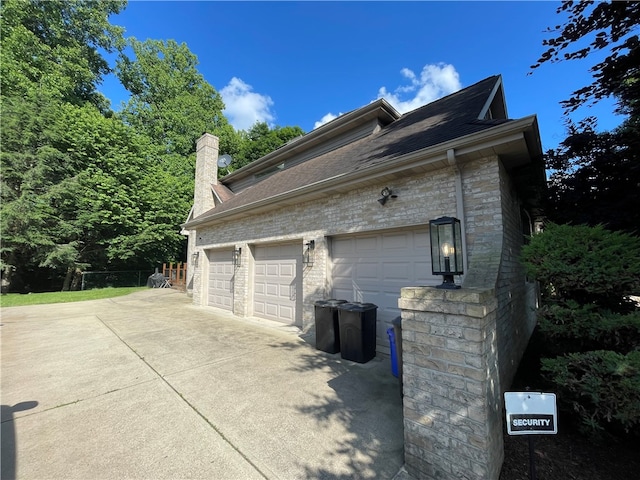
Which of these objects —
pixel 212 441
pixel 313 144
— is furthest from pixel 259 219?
pixel 212 441

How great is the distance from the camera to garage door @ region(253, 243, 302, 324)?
23.4 feet

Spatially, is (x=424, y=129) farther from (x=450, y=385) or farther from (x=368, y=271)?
(x=450, y=385)

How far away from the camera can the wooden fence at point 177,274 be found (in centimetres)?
1745

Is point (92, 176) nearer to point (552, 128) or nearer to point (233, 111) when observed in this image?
point (233, 111)

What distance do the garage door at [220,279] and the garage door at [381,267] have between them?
5.18 meters

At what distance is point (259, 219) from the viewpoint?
807 centimetres

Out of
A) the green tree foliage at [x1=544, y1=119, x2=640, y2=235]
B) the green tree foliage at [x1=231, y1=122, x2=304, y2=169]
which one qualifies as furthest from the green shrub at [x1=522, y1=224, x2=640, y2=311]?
the green tree foliage at [x1=231, y1=122, x2=304, y2=169]

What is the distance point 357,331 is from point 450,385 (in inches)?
100

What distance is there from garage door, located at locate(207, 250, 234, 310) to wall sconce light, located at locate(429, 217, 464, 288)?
8.13 meters

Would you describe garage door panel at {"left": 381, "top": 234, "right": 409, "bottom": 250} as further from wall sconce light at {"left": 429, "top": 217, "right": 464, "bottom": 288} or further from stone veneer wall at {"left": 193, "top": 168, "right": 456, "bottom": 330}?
wall sconce light at {"left": 429, "top": 217, "right": 464, "bottom": 288}

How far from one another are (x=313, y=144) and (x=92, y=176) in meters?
15.6

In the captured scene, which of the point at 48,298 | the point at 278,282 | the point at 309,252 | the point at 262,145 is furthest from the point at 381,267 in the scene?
the point at 262,145

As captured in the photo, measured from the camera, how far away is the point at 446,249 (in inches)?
110

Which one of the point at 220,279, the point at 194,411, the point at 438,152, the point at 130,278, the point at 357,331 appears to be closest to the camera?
the point at 194,411
